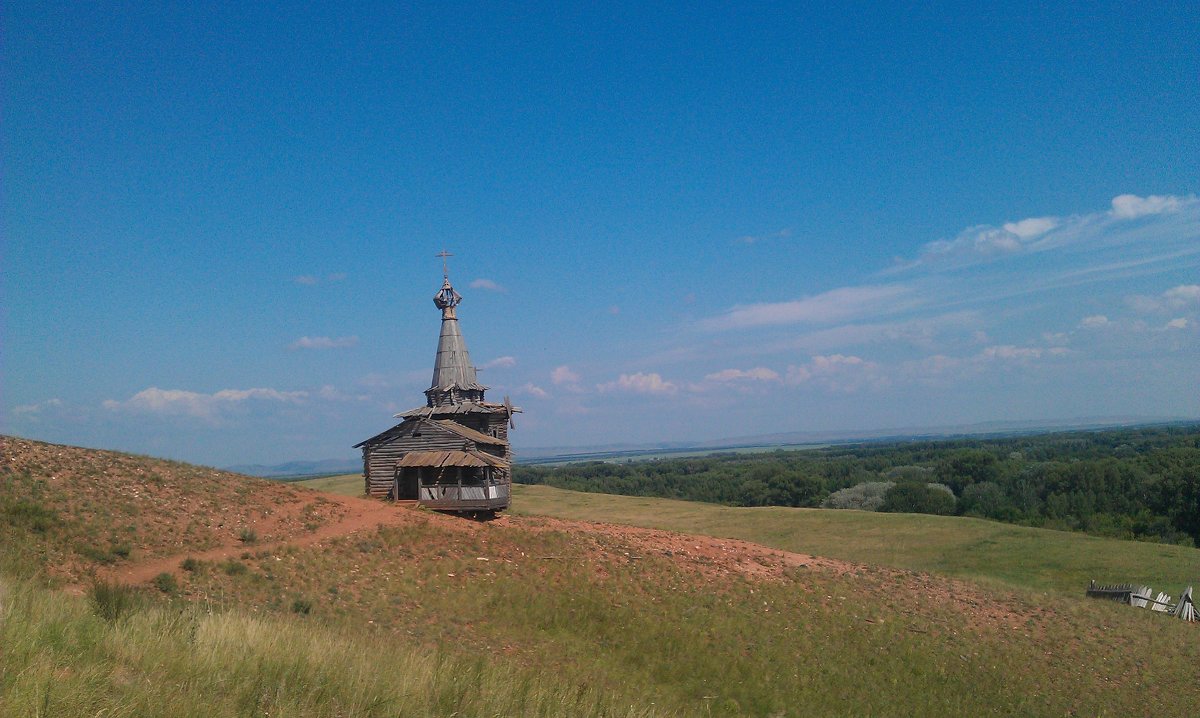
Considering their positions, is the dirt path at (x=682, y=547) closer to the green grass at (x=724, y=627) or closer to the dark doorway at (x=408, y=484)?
the green grass at (x=724, y=627)

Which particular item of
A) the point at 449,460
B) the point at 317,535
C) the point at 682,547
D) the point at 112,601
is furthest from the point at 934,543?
the point at 112,601

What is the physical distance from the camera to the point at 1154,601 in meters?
27.3

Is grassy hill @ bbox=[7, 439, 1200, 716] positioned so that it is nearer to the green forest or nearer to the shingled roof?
Result: the shingled roof

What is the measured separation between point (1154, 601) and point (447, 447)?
26.7 metres

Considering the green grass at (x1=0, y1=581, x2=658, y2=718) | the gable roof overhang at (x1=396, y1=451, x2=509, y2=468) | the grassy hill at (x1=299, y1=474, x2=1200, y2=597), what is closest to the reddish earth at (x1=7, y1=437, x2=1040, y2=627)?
the gable roof overhang at (x1=396, y1=451, x2=509, y2=468)

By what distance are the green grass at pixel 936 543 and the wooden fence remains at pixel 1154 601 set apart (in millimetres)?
2485

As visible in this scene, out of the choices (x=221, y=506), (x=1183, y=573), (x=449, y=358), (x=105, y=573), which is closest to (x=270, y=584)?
(x=105, y=573)

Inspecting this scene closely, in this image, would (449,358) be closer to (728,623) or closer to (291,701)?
(728,623)

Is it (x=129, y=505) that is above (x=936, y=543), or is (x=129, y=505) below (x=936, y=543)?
above

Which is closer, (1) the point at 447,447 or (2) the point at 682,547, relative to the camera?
(2) the point at 682,547

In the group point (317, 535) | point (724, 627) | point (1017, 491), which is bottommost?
point (1017, 491)

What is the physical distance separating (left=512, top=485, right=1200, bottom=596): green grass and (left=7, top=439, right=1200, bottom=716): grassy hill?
24.8 feet

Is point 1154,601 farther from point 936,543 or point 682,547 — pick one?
point 936,543

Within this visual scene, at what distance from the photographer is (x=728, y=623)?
20250mm
